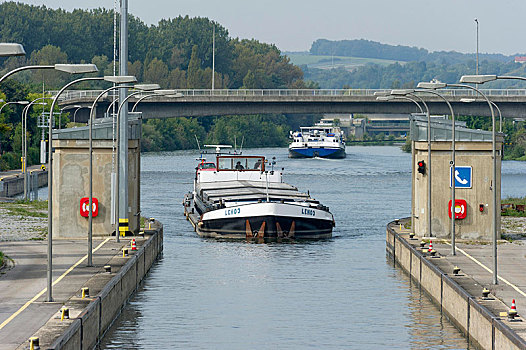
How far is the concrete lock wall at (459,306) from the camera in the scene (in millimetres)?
25797

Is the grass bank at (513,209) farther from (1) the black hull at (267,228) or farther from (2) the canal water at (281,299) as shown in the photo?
(1) the black hull at (267,228)

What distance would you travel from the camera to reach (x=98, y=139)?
46.2 meters

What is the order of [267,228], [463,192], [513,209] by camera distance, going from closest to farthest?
[463,192] → [267,228] → [513,209]

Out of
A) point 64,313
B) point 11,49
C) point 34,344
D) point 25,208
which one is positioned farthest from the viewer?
point 25,208

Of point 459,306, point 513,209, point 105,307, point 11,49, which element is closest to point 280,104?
point 513,209

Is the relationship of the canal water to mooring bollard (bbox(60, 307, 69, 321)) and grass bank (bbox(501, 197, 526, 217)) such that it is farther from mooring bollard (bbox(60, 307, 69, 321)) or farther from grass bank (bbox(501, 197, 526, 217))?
grass bank (bbox(501, 197, 526, 217))

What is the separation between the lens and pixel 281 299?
39.0 meters

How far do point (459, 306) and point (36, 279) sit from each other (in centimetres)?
1336

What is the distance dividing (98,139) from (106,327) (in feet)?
53.4

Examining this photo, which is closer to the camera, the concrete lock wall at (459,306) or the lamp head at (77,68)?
the concrete lock wall at (459,306)

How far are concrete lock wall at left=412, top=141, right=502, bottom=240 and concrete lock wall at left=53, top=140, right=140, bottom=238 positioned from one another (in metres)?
13.9

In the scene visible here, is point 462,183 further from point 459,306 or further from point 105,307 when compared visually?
point 105,307

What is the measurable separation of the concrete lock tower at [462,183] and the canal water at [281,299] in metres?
3.11

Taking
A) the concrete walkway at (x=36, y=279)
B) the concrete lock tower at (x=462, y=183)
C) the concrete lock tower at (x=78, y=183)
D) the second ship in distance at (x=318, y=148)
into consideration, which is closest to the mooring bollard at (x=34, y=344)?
the concrete walkway at (x=36, y=279)
